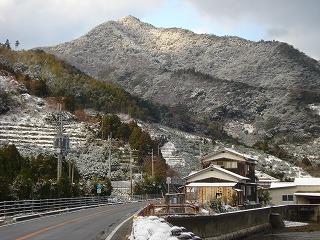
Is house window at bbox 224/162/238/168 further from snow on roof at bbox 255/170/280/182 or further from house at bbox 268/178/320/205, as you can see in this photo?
snow on roof at bbox 255/170/280/182

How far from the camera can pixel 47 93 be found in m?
116

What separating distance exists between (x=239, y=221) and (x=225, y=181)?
55.0ft

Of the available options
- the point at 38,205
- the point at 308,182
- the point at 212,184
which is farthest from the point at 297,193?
the point at 38,205

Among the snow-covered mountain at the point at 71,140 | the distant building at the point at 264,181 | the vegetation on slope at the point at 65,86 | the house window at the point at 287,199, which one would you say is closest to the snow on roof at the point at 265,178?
the distant building at the point at 264,181

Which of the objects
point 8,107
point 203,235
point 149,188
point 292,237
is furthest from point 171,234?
point 8,107

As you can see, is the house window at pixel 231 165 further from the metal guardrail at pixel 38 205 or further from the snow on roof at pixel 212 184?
the metal guardrail at pixel 38 205

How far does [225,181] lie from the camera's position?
5191 cm

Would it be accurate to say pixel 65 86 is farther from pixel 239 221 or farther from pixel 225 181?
pixel 239 221

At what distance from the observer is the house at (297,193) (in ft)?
196

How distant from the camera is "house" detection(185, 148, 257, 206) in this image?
49156 millimetres

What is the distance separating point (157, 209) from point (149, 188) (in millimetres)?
47004

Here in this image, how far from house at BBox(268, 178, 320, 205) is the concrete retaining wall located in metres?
5.27

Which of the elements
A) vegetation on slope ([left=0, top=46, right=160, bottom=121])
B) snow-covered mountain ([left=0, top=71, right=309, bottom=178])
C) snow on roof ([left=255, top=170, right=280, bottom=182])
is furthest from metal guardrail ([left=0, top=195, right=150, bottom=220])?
vegetation on slope ([left=0, top=46, right=160, bottom=121])

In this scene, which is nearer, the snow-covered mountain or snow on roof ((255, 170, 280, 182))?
snow on roof ((255, 170, 280, 182))
